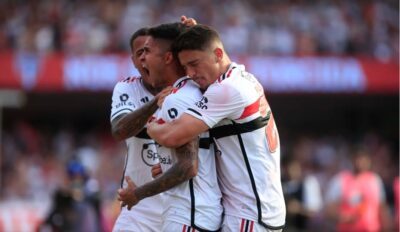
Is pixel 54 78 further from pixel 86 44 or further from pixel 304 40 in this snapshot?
pixel 304 40

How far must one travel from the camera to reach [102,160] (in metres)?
18.8

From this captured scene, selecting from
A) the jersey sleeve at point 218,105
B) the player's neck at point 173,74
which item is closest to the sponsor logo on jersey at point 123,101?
the player's neck at point 173,74

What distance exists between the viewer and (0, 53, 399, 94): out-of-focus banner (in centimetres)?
1852

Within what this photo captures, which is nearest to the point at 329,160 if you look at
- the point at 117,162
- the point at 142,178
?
the point at 117,162

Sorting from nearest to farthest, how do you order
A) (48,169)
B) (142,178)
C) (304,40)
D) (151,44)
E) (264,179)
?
(264,179)
(151,44)
(142,178)
(48,169)
(304,40)

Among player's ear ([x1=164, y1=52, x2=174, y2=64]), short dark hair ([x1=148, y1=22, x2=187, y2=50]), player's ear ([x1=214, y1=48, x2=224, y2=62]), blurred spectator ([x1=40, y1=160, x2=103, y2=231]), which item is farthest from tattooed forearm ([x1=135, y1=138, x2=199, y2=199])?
blurred spectator ([x1=40, y1=160, x2=103, y2=231])

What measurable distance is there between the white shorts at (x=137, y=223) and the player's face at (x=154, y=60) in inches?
47.4

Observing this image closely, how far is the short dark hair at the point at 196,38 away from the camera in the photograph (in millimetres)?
6039

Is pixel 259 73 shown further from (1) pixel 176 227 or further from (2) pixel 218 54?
(1) pixel 176 227

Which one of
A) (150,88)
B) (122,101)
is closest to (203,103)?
(122,101)

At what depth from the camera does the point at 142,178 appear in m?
7.41

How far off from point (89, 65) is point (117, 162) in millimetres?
1940

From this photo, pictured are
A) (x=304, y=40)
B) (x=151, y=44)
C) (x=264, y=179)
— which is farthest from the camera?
(x=304, y=40)

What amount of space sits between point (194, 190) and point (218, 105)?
562 mm
